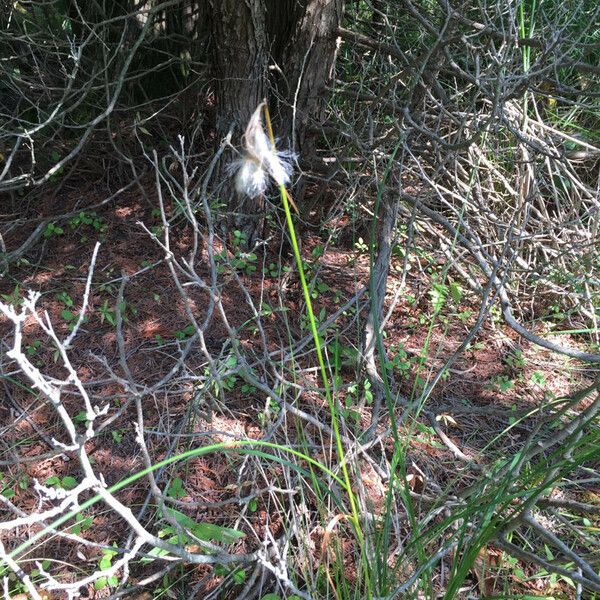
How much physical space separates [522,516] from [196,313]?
172cm

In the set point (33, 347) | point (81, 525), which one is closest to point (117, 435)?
point (81, 525)

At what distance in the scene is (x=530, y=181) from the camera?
3010mm

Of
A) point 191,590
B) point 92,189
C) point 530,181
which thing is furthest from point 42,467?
point 530,181

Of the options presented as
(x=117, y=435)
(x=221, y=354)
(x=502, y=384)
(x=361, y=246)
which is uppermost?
(x=221, y=354)

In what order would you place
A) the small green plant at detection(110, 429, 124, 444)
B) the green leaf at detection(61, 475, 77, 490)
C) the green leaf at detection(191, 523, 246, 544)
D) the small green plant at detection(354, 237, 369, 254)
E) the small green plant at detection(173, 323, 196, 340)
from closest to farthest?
the green leaf at detection(191, 523, 246, 544), the green leaf at detection(61, 475, 77, 490), the small green plant at detection(110, 429, 124, 444), the small green plant at detection(173, 323, 196, 340), the small green plant at detection(354, 237, 369, 254)

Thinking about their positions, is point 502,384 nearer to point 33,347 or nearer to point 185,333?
point 185,333

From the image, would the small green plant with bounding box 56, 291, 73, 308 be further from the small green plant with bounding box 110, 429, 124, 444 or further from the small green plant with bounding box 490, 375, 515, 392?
the small green plant with bounding box 490, 375, 515, 392

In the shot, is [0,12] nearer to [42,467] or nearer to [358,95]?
[358,95]

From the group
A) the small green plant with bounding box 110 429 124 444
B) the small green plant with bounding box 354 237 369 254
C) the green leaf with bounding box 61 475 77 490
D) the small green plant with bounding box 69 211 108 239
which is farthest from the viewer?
the small green plant with bounding box 354 237 369 254

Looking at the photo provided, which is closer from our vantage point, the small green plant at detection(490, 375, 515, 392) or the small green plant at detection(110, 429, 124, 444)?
the small green plant at detection(110, 429, 124, 444)

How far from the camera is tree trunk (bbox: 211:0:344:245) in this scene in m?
2.60

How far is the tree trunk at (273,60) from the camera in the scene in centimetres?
260

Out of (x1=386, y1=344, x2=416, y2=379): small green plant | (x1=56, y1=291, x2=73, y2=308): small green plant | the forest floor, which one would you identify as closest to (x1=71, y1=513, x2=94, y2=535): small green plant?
the forest floor

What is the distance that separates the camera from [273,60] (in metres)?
2.80
